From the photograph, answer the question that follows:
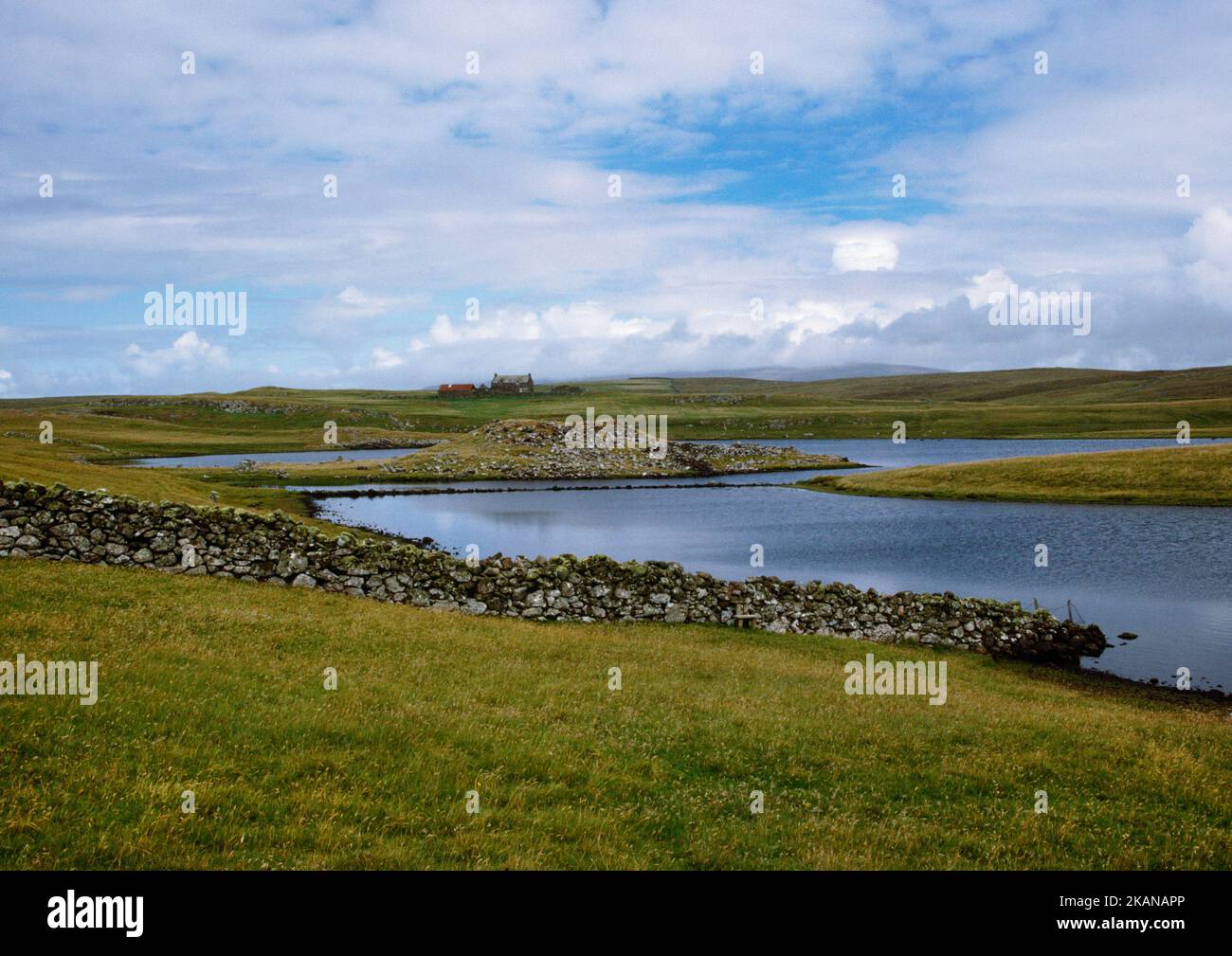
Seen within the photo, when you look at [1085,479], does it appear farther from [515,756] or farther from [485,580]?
[515,756]

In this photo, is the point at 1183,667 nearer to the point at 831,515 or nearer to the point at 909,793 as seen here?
the point at 909,793

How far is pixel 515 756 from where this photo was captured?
13078mm

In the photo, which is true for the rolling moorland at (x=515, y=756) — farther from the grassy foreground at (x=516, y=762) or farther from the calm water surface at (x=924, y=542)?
the calm water surface at (x=924, y=542)

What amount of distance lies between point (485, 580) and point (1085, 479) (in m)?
82.6

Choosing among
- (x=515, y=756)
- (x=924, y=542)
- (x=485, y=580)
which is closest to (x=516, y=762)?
(x=515, y=756)

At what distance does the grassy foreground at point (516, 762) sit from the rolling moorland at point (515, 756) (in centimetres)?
6

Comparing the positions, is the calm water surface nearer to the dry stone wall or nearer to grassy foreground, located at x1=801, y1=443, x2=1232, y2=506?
grassy foreground, located at x1=801, y1=443, x2=1232, y2=506

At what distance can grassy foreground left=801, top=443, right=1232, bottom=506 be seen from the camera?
81.4 m

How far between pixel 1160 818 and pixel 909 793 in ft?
12.7

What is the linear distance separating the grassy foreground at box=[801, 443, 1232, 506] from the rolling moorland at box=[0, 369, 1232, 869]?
67242mm

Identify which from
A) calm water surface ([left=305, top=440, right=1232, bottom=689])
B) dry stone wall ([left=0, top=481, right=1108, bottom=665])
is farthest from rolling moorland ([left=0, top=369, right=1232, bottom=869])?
calm water surface ([left=305, top=440, right=1232, bottom=689])
